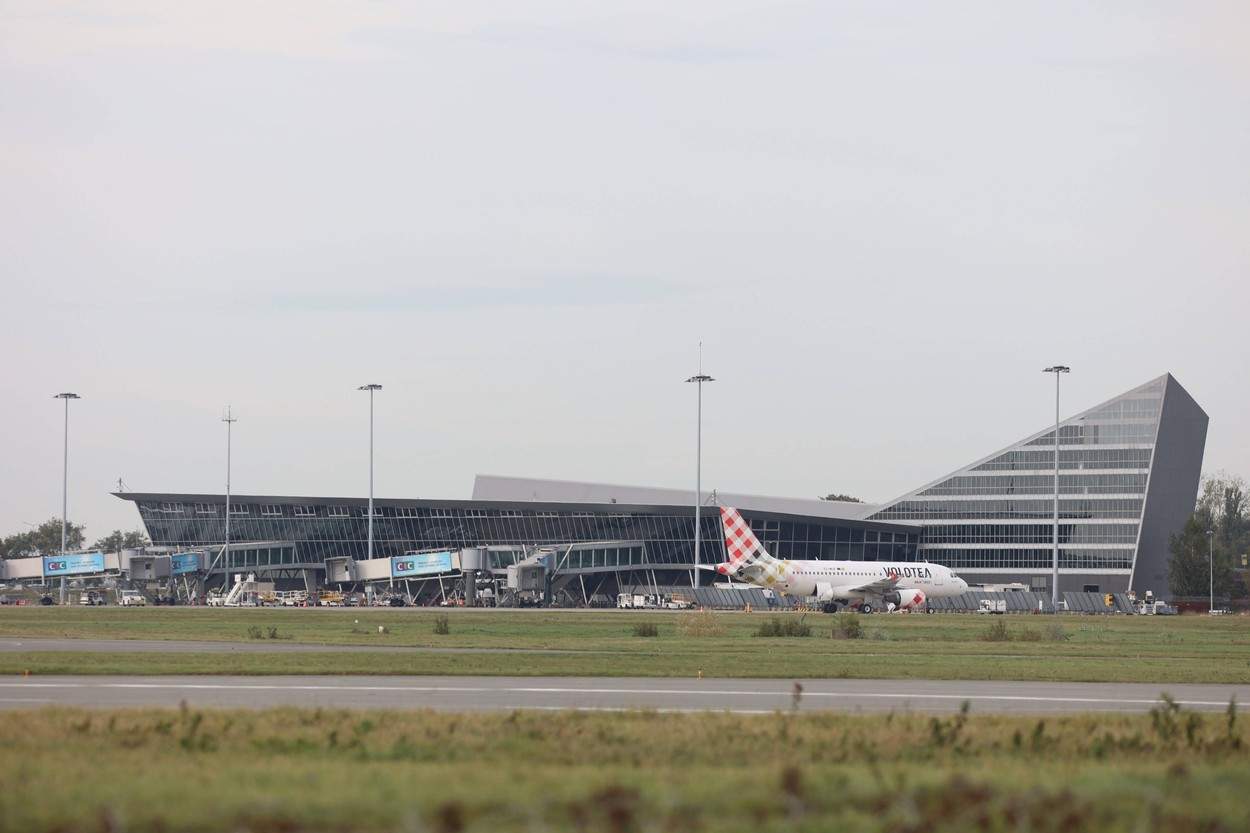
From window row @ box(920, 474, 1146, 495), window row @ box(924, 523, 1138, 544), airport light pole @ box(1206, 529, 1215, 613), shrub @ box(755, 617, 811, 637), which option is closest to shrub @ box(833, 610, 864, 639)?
shrub @ box(755, 617, 811, 637)

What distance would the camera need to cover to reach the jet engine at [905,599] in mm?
99500

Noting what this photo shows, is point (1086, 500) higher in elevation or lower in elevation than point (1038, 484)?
lower

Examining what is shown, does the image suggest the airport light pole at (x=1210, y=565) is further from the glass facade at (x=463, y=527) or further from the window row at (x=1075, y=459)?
the glass facade at (x=463, y=527)

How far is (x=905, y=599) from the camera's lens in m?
99.6

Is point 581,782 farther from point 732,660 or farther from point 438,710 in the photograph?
point 732,660

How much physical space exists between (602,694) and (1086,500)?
414 ft

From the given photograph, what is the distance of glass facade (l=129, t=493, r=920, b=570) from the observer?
463 ft

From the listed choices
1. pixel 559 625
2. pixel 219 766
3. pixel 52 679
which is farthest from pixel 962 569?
pixel 219 766

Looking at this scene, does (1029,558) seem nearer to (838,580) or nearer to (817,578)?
(838,580)

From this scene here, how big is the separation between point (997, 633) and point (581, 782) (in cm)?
4441

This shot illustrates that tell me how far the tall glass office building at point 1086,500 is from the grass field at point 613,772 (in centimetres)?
12813

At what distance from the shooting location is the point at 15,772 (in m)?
13.4

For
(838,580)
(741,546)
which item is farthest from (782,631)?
(838,580)

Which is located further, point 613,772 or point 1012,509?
point 1012,509
